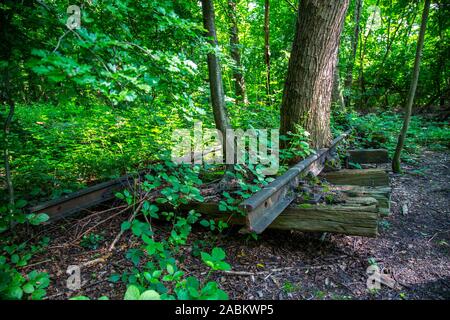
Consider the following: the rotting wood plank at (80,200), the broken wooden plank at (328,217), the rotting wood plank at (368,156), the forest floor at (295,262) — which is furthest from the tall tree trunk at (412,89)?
the rotting wood plank at (80,200)

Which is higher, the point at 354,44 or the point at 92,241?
the point at 354,44

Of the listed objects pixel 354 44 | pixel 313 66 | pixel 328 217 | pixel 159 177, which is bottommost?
pixel 328 217

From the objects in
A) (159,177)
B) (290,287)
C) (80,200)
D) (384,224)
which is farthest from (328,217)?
(80,200)

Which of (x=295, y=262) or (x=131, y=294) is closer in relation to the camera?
(x=131, y=294)

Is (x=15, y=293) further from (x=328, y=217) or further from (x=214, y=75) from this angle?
(x=214, y=75)

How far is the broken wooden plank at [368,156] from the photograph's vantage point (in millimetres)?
5801

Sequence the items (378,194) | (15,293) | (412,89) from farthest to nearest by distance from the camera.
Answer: (412,89) → (378,194) → (15,293)

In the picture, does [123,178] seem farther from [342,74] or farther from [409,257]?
[342,74]

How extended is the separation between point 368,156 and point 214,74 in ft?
12.9

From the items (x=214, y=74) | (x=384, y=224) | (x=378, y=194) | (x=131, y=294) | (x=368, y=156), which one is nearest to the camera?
(x=131, y=294)

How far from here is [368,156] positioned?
589cm

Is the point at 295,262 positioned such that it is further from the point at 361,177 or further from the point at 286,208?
the point at 361,177

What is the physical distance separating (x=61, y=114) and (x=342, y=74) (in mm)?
12642

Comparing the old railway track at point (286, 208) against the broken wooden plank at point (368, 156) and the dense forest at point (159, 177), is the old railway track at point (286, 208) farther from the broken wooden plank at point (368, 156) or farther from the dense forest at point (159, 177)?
the broken wooden plank at point (368, 156)
